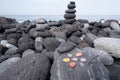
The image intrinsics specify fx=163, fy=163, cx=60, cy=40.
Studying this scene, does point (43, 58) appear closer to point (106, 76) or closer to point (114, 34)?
point (106, 76)

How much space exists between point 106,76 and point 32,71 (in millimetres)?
1587

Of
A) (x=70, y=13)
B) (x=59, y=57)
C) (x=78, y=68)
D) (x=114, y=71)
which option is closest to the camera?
(x=78, y=68)

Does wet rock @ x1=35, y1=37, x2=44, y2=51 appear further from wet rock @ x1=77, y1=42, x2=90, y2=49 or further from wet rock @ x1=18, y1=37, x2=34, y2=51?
wet rock @ x1=77, y1=42, x2=90, y2=49

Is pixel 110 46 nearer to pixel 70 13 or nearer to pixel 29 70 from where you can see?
pixel 29 70

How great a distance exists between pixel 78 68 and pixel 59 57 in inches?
23.7

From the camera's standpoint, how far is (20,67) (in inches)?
140

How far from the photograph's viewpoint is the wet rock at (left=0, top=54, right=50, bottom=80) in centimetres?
338

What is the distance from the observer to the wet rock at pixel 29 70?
3.38 m

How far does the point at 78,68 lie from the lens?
3.39 m

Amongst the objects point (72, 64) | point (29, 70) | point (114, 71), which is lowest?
point (114, 71)

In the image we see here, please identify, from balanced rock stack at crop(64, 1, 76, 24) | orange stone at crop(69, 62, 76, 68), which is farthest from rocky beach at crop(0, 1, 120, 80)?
balanced rock stack at crop(64, 1, 76, 24)

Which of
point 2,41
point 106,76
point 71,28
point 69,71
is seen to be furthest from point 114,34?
point 2,41

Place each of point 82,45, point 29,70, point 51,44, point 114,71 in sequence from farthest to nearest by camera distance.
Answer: point 82,45 → point 51,44 → point 114,71 → point 29,70

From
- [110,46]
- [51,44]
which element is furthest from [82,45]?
[51,44]
